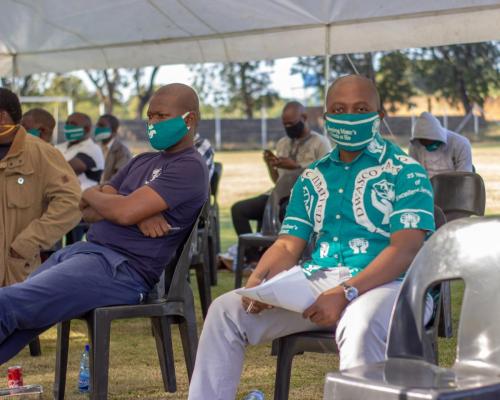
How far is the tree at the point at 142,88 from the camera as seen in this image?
34.4 m

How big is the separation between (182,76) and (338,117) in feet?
74.4

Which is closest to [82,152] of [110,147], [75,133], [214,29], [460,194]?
[75,133]

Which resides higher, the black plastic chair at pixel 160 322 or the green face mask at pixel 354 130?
the green face mask at pixel 354 130

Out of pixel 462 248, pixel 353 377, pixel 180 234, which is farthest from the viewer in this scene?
pixel 180 234

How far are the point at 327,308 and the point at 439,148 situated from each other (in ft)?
16.9

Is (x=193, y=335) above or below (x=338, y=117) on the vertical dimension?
below

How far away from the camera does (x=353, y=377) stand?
9.02ft

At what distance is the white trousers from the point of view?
3.31 metres

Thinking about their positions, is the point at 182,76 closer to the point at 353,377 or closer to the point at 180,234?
the point at 180,234

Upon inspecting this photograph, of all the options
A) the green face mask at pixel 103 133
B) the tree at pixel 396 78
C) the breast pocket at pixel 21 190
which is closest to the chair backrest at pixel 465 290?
the breast pocket at pixel 21 190

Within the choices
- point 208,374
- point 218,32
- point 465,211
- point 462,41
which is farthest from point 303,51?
point 208,374

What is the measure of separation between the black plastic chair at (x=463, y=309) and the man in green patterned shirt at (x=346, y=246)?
0.32 meters

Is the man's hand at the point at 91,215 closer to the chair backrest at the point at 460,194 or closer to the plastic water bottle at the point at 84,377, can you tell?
the plastic water bottle at the point at 84,377

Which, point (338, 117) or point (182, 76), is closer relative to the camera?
point (338, 117)
